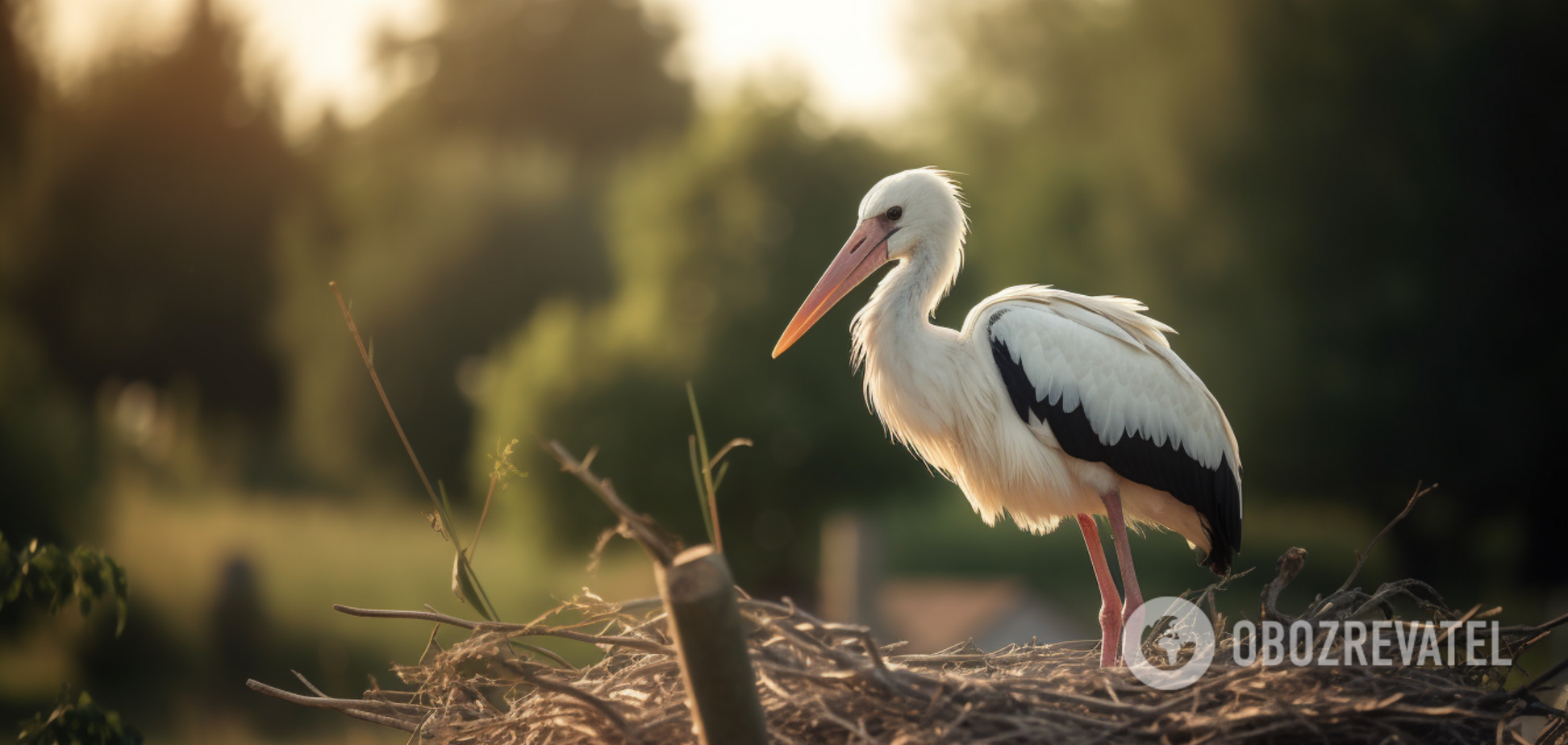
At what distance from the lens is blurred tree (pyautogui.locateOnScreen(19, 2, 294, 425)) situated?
82.0 ft

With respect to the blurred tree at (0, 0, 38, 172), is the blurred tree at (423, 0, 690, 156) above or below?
above

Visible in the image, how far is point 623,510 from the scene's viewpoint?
74.9 inches

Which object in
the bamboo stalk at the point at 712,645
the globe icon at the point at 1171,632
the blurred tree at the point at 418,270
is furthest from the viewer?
the blurred tree at the point at 418,270

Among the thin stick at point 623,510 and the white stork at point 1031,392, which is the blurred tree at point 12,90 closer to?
the white stork at point 1031,392

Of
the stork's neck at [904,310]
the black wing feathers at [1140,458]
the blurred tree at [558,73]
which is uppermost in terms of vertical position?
the blurred tree at [558,73]

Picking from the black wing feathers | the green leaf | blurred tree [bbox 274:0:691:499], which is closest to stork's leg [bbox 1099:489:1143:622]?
the black wing feathers

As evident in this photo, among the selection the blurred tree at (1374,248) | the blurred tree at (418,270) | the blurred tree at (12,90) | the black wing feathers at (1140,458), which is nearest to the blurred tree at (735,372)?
the blurred tree at (1374,248)

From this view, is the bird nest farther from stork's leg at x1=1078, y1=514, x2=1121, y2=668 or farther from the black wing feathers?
the black wing feathers

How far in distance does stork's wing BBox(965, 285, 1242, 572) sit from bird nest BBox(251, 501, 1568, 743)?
95cm

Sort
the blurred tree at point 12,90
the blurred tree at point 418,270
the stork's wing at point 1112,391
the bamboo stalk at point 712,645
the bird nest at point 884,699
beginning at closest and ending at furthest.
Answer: the bamboo stalk at point 712,645, the bird nest at point 884,699, the stork's wing at point 1112,391, the blurred tree at point 12,90, the blurred tree at point 418,270

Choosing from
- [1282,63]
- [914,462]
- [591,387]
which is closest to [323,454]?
[591,387]

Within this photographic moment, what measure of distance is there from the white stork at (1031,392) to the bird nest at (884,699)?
920 mm

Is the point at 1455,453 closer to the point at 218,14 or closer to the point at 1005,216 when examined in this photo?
the point at 1005,216

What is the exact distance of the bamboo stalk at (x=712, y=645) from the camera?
2.01 metres
